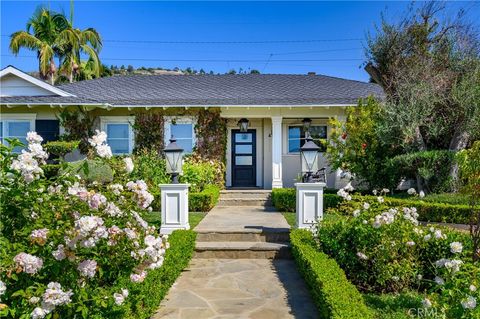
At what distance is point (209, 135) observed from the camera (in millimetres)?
13500

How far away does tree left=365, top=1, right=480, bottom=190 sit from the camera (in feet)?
31.3

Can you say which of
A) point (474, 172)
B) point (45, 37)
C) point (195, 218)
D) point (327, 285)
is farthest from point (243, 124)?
point (45, 37)

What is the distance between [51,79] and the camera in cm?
2242

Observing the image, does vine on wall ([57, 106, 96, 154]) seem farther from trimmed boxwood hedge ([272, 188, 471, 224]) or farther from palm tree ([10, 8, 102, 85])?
palm tree ([10, 8, 102, 85])

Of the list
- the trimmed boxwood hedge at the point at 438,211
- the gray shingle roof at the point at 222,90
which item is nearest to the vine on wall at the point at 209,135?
the gray shingle roof at the point at 222,90

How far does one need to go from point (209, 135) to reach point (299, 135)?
3279 millimetres

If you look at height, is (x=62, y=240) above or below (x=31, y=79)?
below

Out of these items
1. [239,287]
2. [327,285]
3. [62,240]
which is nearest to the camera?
[62,240]

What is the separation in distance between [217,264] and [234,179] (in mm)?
8163

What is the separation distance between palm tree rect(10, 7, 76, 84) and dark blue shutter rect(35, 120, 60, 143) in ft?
32.0

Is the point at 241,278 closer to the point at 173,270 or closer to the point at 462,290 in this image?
the point at 173,270

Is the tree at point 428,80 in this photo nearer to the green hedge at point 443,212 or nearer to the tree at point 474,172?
the green hedge at point 443,212

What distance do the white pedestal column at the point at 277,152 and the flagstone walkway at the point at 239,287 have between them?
513cm

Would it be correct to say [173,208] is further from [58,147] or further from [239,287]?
[58,147]
